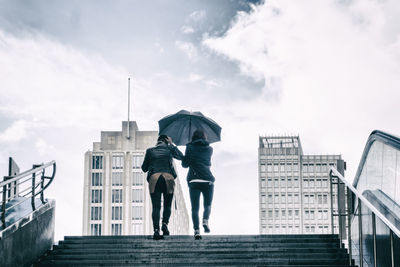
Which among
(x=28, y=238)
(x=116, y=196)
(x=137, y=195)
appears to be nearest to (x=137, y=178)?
(x=137, y=195)

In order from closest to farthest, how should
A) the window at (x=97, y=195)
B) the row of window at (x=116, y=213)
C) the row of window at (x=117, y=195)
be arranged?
the row of window at (x=116, y=213) < the row of window at (x=117, y=195) < the window at (x=97, y=195)

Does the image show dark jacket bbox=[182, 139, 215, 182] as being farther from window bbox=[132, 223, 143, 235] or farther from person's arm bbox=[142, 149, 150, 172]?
window bbox=[132, 223, 143, 235]

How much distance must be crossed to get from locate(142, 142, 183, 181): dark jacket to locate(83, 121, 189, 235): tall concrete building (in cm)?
8820

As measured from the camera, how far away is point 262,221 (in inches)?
4651

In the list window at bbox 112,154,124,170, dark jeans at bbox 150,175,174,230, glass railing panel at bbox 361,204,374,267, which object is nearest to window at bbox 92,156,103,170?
window at bbox 112,154,124,170

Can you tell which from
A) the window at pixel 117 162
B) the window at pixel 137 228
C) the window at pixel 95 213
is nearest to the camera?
the window at pixel 137 228

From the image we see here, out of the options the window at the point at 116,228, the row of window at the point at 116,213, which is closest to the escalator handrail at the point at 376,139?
the row of window at the point at 116,213

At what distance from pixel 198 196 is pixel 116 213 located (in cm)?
9055

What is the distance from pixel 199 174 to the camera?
828cm

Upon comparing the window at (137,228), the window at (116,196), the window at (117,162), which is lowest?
the window at (137,228)

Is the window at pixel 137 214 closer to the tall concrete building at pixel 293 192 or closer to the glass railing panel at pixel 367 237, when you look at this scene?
the tall concrete building at pixel 293 192

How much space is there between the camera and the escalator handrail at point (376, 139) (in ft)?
22.3

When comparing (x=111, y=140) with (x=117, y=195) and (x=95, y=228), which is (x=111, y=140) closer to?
(x=117, y=195)

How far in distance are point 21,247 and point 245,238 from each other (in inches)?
106
